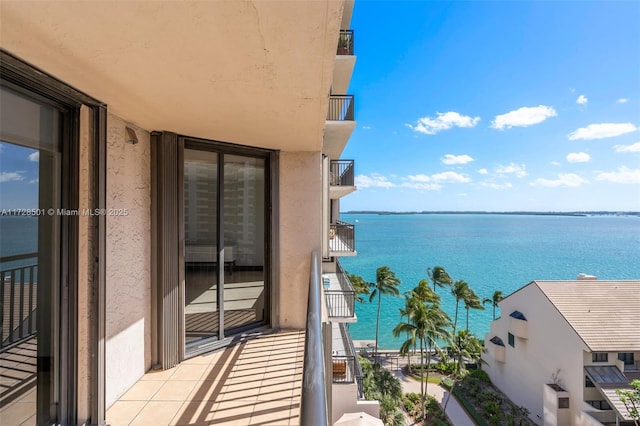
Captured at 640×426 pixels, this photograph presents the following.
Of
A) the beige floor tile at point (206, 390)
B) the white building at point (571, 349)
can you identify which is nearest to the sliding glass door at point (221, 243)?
the beige floor tile at point (206, 390)

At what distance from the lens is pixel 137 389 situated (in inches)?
93.7

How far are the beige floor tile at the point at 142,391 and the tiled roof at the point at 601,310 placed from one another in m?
16.2

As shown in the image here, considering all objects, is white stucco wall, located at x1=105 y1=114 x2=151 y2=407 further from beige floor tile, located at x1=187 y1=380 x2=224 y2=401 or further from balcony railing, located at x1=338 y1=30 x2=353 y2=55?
balcony railing, located at x1=338 y1=30 x2=353 y2=55

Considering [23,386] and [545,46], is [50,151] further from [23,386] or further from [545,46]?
[545,46]

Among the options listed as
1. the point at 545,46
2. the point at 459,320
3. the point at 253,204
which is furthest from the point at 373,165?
the point at 253,204

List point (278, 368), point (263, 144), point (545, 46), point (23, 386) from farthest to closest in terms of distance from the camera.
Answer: point (545, 46) < point (263, 144) < point (278, 368) < point (23, 386)

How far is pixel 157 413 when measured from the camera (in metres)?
2.12

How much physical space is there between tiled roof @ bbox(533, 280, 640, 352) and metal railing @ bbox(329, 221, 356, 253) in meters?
12.6

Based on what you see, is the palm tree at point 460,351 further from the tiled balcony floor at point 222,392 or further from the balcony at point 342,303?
the tiled balcony floor at point 222,392

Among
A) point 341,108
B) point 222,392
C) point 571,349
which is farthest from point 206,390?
point 571,349

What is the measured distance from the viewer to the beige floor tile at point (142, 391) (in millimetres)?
2279

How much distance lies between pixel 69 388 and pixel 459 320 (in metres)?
34.5

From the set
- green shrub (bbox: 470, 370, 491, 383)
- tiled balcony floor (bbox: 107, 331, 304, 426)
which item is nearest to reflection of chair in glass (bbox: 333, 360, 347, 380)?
tiled balcony floor (bbox: 107, 331, 304, 426)

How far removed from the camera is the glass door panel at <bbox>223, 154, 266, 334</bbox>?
10.4 ft
